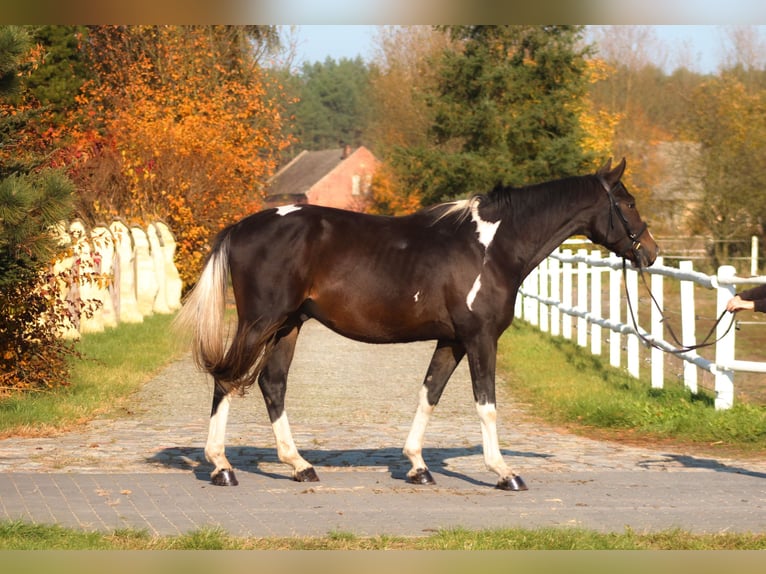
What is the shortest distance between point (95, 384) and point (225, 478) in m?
5.97

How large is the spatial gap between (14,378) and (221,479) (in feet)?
17.0

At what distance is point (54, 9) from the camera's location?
13.2ft

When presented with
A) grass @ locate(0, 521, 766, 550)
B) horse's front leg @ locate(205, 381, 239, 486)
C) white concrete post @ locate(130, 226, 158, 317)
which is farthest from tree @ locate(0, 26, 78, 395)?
white concrete post @ locate(130, 226, 158, 317)

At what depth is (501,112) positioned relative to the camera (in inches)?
1836

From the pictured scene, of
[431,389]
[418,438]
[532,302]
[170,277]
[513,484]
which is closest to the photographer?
[513,484]

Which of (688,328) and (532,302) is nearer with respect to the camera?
(688,328)

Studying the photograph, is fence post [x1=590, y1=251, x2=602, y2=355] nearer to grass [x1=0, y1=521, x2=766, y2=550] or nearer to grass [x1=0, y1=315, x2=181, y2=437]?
grass [x1=0, y1=315, x2=181, y2=437]

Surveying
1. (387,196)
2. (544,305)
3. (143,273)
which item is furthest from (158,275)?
(387,196)

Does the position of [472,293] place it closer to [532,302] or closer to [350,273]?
[350,273]

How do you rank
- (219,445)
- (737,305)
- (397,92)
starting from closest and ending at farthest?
(737,305)
(219,445)
(397,92)

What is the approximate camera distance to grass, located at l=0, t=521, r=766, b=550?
6.36 m

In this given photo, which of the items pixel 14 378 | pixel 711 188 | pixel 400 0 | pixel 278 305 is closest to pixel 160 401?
pixel 14 378

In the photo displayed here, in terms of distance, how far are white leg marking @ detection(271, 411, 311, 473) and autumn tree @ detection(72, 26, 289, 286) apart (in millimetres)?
21972

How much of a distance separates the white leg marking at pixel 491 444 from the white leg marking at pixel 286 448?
131cm
